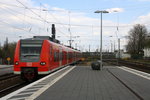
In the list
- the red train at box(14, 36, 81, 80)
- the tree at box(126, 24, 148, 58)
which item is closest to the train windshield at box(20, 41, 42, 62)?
the red train at box(14, 36, 81, 80)

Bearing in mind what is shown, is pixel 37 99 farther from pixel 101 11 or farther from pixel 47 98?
pixel 101 11

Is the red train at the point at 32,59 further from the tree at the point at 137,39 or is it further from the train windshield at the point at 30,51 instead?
the tree at the point at 137,39

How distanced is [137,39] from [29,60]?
65.7 m

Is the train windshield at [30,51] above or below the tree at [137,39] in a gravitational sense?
below

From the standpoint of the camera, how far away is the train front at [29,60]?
1730cm

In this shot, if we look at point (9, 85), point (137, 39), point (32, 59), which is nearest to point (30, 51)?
point (32, 59)

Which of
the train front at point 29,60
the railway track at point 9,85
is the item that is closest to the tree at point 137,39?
the railway track at point 9,85

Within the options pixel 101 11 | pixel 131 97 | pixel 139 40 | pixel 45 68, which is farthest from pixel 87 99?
pixel 139 40

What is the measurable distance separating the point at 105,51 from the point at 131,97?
5606 inches

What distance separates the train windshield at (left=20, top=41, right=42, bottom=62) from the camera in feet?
57.3

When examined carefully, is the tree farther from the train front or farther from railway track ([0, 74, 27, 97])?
the train front

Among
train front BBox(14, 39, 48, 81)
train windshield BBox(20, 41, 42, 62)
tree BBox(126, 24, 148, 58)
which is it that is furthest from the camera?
tree BBox(126, 24, 148, 58)

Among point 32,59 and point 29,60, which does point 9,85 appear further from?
point 32,59

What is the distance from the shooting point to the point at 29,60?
685 inches
